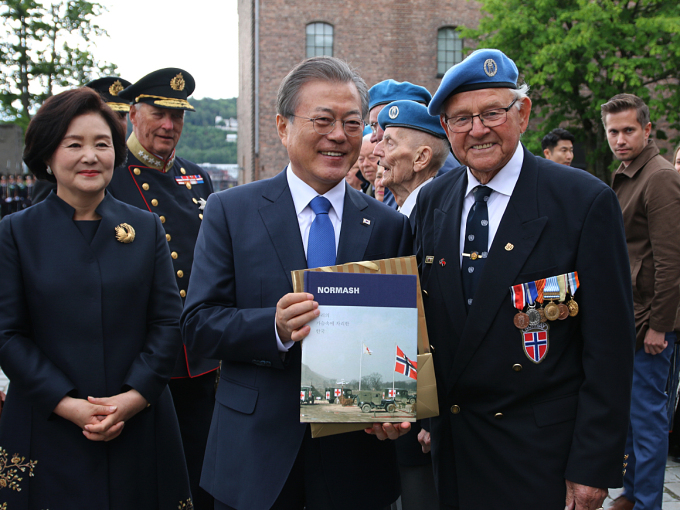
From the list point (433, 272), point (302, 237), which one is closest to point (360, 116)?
point (302, 237)

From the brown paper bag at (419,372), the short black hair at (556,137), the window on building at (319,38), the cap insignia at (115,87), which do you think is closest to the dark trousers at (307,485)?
the brown paper bag at (419,372)

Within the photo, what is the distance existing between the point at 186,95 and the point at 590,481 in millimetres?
3342

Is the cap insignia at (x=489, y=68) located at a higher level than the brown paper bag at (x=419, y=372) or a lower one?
higher

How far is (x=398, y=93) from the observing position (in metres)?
4.41

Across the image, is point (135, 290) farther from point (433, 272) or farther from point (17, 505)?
point (433, 272)

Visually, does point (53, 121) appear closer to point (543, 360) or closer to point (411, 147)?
point (411, 147)

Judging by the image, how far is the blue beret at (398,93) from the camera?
4270 millimetres

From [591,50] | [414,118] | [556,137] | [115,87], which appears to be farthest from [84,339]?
[591,50]

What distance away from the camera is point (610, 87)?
18188 millimetres

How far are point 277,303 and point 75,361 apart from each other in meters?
1.00

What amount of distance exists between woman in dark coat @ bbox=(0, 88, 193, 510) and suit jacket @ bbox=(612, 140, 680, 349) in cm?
320

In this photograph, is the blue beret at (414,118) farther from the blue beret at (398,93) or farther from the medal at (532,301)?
the medal at (532,301)

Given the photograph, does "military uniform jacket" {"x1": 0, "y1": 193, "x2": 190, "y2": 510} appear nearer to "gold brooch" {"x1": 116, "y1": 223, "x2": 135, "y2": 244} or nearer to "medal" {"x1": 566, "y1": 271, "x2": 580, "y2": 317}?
"gold brooch" {"x1": 116, "y1": 223, "x2": 135, "y2": 244}

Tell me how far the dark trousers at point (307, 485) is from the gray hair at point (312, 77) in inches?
48.9
